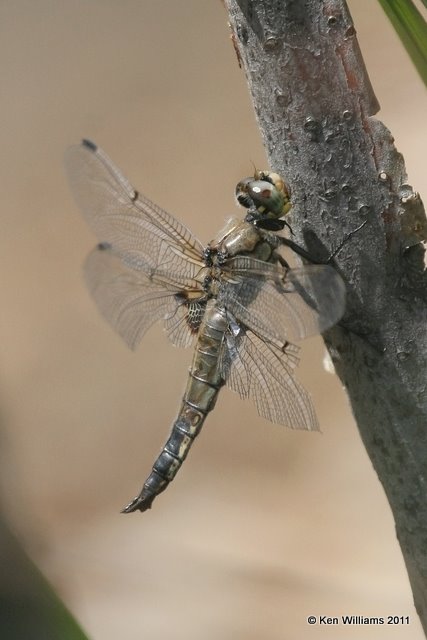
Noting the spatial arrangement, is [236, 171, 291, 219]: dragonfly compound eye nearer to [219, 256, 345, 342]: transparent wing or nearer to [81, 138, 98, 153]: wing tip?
[219, 256, 345, 342]: transparent wing

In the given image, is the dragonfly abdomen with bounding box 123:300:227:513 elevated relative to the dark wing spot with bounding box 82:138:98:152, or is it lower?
lower

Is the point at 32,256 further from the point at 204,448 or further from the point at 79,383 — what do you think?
the point at 204,448

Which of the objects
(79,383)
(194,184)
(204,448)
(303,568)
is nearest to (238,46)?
(303,568)

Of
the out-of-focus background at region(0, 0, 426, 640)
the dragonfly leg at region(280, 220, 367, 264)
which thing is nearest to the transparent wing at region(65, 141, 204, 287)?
the dragonfly leg at region(280, 220, 367, 264)

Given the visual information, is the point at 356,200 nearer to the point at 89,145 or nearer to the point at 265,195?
the point at 265,195

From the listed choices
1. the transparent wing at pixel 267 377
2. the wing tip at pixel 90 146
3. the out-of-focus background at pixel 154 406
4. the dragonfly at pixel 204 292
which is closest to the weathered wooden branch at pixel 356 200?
the dragonfly at pixel 204 292

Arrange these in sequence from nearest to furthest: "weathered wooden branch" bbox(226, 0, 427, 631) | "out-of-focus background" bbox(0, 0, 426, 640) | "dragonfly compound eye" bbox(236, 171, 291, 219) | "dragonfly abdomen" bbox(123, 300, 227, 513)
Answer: "weathered wooden branch" bbox(226, 0, 427, 631) < "dragonfly compound eye" bbox(236, 171, 291, 219) < "dragonfly abdomen" bbox(123, 300, 227, 513) < "out-of-focus background" bbox(0, 0, 426, 640)
